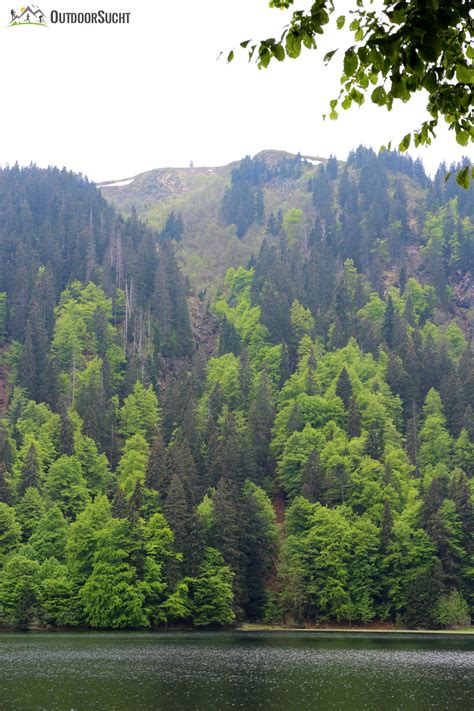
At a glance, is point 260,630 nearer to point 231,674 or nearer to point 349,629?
point 349,629

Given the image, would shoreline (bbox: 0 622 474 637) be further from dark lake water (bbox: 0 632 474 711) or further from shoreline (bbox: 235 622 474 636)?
dark lake water (bbox: 0 632 474 711)

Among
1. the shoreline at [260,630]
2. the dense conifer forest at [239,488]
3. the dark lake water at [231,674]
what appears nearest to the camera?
the dark lake water at [231,674]

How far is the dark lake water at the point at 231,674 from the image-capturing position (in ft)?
155

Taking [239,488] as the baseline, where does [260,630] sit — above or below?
below

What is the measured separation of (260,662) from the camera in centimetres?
6781

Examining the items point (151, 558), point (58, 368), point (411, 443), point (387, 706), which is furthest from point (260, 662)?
point (58, 368)

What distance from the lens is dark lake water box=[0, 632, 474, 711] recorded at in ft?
155

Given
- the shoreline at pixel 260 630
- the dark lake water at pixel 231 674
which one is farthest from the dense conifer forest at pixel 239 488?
the dark lake water at pixel 231 674

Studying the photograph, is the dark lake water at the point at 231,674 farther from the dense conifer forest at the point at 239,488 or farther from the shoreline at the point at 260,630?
the dense conifer forest at the point at 239,488

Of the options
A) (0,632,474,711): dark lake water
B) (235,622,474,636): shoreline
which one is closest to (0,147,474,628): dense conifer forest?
(235,622,474,636): shoreline

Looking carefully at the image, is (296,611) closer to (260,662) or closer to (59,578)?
(59,578)

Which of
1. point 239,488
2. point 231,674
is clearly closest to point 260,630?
point 239,488

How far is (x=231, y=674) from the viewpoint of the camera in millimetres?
59531

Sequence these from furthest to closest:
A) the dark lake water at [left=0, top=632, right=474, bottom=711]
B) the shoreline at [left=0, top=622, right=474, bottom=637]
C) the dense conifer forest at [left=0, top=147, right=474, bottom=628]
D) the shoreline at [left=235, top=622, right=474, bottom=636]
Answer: the dense conifer forest at [left=0, top=147, right=474, bottom=628] < the shoreline at [left=235, top=622, right=474, bottom=636] < the shoreline at [left=0, top=622, right=474, bottom=637] < the dark lake water at [left=0, top=632, right=474, bottom=711]
